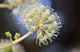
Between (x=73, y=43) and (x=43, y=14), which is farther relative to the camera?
(x=73, y=43)

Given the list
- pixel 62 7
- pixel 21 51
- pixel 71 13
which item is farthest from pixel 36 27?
pixel 71 13

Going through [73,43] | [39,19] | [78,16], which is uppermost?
[39,19]

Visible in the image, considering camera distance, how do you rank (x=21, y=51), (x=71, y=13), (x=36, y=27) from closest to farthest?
1. (x=36, y=27)
2. (x=21, y=51)
3. (x=71, y=13)

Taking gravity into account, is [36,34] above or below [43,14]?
below

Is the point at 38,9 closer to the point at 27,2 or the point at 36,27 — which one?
the point at 36,27

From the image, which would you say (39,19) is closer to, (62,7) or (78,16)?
(62,7)

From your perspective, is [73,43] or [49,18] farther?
[73,43]

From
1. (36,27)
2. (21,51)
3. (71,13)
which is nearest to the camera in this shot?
(36,27)

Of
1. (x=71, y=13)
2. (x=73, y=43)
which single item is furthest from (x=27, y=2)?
(x=73, y=43)

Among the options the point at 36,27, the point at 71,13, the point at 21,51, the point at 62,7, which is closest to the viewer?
the point at 36,27
